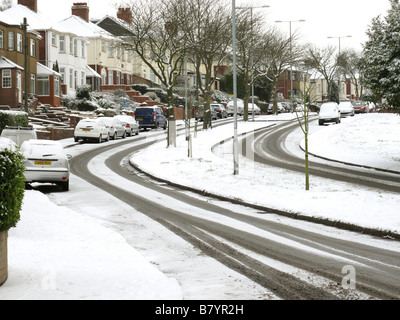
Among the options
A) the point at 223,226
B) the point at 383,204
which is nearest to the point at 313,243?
the point at 223,226

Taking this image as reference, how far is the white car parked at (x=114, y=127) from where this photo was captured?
4294 cm

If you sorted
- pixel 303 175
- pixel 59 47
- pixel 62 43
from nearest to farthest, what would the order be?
pixel 303 175 < pixel 59 47 < pixel 62 43

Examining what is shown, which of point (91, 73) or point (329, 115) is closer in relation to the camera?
point (329, 115)

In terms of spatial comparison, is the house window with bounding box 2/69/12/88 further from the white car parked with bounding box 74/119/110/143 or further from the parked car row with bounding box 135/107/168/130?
the white car parked with bounding box 74/119/110/143

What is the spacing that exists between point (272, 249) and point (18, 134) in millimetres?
19914

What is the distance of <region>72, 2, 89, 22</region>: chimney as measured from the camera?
75.4m

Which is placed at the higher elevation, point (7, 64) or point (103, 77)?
point (103, 77)

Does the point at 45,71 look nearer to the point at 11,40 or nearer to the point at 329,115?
the point at 11,40

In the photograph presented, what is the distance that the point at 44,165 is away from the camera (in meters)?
18.6

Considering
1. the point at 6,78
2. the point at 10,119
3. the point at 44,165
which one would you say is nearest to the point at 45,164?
the point at 44,165

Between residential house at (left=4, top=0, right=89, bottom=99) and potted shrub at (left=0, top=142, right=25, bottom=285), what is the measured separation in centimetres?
5238

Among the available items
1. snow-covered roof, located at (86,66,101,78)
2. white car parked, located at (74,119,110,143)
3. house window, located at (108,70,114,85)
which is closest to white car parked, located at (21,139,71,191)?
white car parked, located at (74,119,110,143)

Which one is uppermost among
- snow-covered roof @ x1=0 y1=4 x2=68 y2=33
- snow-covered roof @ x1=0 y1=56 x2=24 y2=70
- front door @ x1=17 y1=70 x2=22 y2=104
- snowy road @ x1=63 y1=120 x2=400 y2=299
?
snow-covered roof @ x1=0 y1=4 x2=68 y2=33

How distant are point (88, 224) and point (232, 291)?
5.36 metres
